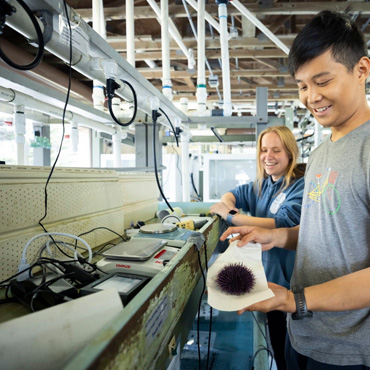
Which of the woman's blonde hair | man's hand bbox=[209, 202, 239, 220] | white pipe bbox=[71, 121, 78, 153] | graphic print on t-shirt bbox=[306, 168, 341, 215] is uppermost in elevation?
white pipe bbox=[71, 121, 78, 153]

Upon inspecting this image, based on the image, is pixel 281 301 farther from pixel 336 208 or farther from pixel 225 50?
pixel 225 50

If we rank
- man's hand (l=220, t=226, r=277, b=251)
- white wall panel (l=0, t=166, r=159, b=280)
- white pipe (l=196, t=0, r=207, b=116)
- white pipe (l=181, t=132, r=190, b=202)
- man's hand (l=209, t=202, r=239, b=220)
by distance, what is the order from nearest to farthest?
white wall panel (l=0, t=166, r=159, b=280) → man's hand (l=220, t=226, r=277, b=251) → man's hand (l=209, t=202, r=239, b=220) → white pipe (l=196, t=0, r=207, b=116) → white pipe (l=181, t=132, r=190, b=202)

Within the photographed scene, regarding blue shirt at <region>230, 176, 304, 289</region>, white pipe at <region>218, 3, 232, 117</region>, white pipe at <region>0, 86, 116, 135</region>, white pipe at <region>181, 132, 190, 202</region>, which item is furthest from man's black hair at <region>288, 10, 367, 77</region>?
white pipe at <region>181, 132, 190, 202</region>

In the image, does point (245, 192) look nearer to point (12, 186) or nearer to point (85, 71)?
point (85, 71)

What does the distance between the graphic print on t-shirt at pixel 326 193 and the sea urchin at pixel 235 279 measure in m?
0.29

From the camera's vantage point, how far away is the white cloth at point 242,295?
0.58 m

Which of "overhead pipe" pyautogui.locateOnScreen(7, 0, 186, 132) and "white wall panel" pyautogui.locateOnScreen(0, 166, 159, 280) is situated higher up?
"overhead pipe" pyautogui.locateOnScreen(7, 0, 186, 132)

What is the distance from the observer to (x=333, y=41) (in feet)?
2.23

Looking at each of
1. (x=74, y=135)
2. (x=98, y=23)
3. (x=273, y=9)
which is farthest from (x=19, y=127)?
(x=273, y=9)

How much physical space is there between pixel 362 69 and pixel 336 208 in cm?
37

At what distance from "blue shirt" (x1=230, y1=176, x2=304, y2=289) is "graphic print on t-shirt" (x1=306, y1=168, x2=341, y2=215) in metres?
0.39

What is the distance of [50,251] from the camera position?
2.45ft

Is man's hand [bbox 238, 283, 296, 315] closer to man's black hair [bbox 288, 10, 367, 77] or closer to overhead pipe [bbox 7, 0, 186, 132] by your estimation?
man's black hair [bbox 288, 10, 367, 77]

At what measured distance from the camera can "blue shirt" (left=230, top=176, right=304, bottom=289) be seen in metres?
1.24
